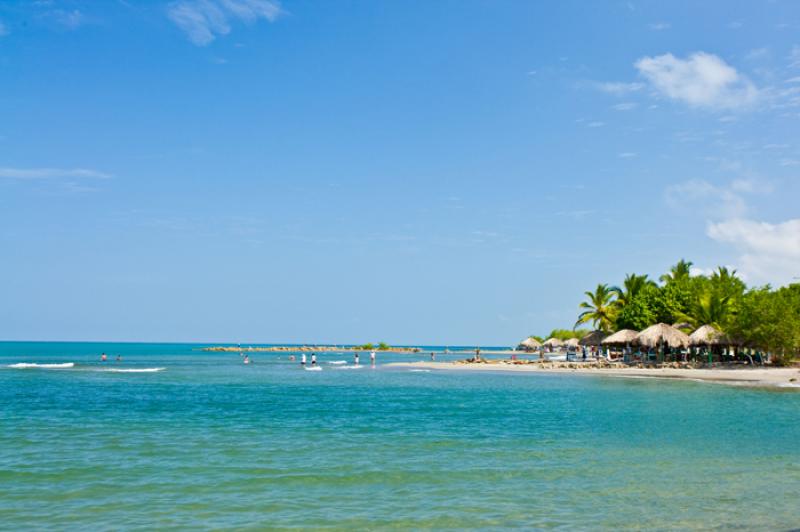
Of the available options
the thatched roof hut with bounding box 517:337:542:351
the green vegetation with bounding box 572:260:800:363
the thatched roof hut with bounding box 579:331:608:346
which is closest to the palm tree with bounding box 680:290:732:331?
the green vegetation with bounding box 572:260:800:363

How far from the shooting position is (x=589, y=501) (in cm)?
1197

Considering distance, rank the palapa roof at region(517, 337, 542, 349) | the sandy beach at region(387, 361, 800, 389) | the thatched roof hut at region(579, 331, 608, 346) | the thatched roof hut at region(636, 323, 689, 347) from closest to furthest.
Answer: the sandy beach at region(387, 361, 800, 389), the thatched roof hut at region(636, 323, 689, 347), the thatched roof hut at region(579, 331, 608, 346), the palapa roof at region(517, 337, 542, 349)

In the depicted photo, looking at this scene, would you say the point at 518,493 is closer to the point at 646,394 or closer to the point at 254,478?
the point at 254,478

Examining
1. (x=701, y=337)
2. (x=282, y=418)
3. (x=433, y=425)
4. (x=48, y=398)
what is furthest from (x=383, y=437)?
(x=701, y=337)

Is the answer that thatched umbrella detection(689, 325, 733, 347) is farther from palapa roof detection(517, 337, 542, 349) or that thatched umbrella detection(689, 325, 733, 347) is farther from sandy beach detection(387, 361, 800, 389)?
palapa roof detection(517, 337, 542, 349)

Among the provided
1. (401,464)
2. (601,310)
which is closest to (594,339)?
(601,310)

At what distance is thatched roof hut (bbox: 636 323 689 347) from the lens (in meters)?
50.4

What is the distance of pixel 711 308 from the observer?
5338cm

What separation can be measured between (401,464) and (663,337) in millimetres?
40392

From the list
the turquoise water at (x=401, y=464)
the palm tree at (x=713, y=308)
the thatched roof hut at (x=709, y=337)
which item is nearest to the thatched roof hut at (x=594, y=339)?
the palm tree at (x=713, y=308)

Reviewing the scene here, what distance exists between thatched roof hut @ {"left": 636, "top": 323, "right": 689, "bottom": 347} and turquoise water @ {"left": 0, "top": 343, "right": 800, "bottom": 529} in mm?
19554

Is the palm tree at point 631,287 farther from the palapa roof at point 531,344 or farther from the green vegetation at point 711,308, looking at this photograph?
the palapa roof at point 531,344

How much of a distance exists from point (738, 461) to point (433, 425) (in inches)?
383

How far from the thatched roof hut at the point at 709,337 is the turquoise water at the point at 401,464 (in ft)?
58.4
